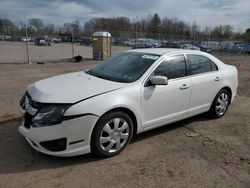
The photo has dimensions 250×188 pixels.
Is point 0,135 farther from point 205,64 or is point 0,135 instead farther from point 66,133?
point 205,64

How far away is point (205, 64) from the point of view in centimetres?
480

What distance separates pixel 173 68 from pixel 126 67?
0.81 m

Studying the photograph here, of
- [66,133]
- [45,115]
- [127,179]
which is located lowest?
[127,179]

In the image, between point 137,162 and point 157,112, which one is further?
point 157,112

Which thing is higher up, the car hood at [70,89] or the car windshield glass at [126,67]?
the car windshield glass at [126,67]

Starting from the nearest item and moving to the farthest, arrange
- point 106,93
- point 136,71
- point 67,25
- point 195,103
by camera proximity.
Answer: point 106,93 < point 136,71 < point 195,103 < point 67,25

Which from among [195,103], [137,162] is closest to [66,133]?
[137,162]

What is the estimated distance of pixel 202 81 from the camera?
4566 millimetres

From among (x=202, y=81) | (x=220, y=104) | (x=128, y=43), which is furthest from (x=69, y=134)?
(x=128, y=43)

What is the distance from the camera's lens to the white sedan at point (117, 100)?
3.08 m

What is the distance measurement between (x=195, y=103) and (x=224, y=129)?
771 millimetres

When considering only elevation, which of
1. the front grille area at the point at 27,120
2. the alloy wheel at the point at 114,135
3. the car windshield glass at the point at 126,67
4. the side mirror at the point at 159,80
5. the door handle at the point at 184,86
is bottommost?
the alloy wheel at the point at 114,135

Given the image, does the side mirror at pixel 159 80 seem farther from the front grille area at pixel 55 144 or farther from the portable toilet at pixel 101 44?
the portable toilet at pixel 101 44

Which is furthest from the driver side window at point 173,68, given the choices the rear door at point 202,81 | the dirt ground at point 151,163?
the dirt ground at point 151,163
